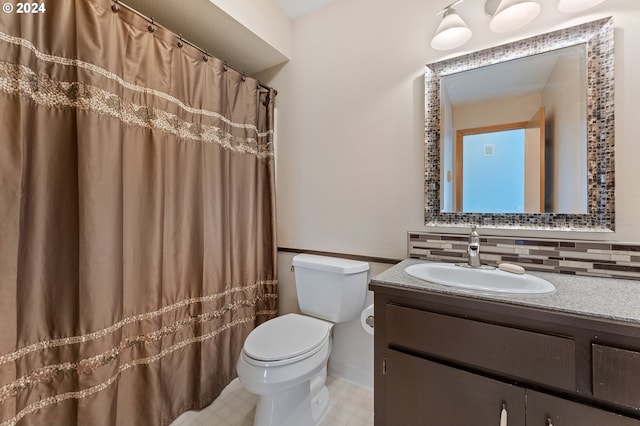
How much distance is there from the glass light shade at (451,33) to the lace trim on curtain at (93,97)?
1.24 m

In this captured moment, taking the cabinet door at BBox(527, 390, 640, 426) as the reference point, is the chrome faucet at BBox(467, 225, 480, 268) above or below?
above

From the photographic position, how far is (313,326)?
1385mm

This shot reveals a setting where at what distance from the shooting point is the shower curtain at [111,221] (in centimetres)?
91

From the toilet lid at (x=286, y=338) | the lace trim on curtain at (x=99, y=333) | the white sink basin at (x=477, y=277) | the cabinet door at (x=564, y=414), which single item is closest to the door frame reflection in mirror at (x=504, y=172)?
the white sink basin at (x=477, y=277)

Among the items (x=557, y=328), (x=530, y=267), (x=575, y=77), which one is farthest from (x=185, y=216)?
(x=575, y=77)

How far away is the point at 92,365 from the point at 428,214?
5.29ft

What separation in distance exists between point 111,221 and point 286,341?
3.02ft

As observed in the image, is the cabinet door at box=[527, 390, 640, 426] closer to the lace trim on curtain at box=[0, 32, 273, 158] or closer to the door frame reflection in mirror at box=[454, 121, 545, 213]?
the door frame reflection in mirror at box=[454, 121, 545, 213]

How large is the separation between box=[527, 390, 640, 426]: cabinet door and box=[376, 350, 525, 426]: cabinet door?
0.03 meters

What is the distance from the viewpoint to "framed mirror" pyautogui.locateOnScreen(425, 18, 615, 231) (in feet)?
3.45

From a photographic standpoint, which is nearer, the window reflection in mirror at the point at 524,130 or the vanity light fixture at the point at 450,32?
the window reflection in mirror at the point at 524,130

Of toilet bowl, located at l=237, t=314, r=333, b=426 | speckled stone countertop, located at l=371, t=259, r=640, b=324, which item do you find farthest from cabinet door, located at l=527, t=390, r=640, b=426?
toilet bowl, located at l=237, t=314, r=333, b=426

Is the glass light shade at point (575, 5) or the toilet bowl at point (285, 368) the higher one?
the glass light shade at point (575, 5)

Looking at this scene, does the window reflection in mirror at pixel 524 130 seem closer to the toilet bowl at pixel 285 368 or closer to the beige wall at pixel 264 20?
the toilet bowl at pixel 285 368
